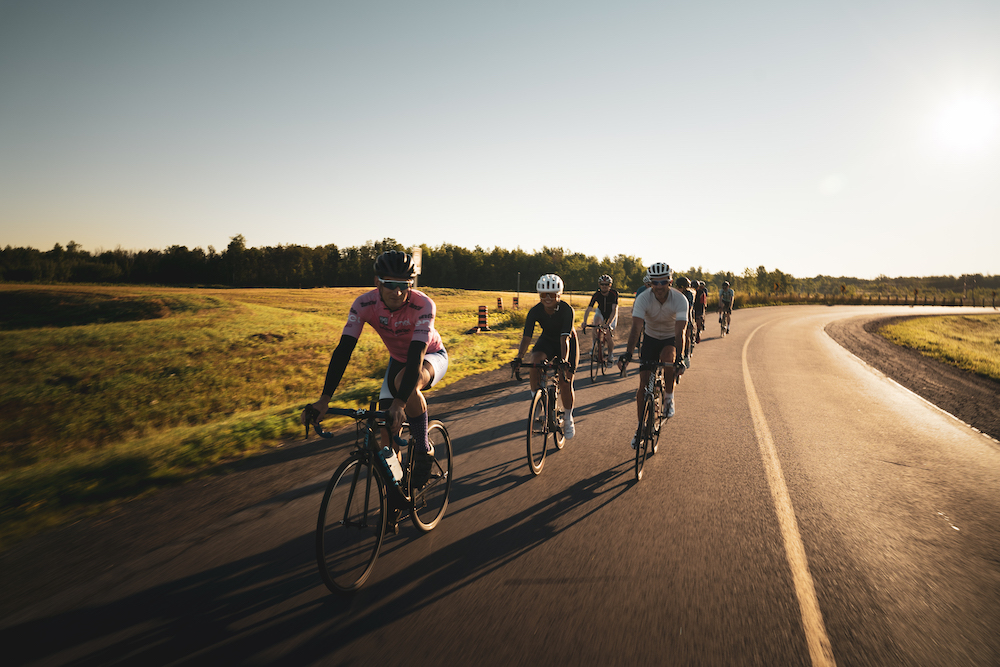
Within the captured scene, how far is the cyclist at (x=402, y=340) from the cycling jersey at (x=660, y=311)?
3.42 meters

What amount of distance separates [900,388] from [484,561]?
12.2m

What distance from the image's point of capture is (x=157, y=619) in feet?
9.14

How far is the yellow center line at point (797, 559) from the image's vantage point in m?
2.60

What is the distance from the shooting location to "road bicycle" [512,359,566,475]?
5.29 m

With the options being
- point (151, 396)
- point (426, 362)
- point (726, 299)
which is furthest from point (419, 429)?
point (726, 299)

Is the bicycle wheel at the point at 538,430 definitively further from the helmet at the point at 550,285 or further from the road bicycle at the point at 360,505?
the road bicycle at the point at 360,505

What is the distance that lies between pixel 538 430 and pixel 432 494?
1.61 metres

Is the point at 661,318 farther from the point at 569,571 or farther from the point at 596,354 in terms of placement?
Result: the point at 596,354

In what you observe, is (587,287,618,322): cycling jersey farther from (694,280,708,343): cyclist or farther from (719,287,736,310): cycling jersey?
(719,287,736,310): cycling jersey

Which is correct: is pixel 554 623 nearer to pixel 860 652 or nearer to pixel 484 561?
pixel 484 561

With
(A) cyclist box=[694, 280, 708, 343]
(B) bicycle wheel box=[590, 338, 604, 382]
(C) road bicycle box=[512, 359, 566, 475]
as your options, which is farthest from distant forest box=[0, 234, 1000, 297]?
(C) road bicycle box=[512, 359, 566, 475]

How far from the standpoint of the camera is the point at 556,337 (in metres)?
6.20

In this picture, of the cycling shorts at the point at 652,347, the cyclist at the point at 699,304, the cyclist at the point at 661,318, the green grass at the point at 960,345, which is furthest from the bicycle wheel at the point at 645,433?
the green grass at the point at 960,345

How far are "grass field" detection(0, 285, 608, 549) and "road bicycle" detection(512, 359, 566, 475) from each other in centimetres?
364
